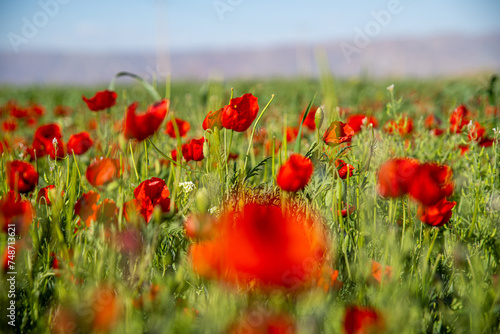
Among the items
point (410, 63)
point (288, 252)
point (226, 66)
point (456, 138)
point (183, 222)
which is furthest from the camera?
point (226, 66)

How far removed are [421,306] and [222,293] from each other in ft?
1.59

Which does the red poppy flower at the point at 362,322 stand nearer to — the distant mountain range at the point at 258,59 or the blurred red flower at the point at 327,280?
the blurred red flower at the point at 327,280

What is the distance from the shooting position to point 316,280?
0.80m

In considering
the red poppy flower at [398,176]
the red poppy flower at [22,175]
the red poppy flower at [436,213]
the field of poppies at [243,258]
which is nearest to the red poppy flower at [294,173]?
the field of poppies at [243,258]

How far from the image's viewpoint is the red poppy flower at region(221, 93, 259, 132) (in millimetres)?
1115

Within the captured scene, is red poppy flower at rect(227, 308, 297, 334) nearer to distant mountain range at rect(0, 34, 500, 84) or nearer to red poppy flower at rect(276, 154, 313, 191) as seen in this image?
red poppy flower at rect(276, 154, 313, 191)

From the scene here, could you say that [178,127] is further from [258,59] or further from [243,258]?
[258,59]

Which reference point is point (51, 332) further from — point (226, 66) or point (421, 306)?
point (226, 66)

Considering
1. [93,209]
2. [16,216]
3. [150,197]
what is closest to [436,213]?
[150,197]

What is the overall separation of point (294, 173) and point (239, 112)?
1.00 ft

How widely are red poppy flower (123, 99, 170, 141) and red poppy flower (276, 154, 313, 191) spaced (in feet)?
1.05

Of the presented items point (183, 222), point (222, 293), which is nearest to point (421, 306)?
point (222, 293)

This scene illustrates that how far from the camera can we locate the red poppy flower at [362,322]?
1.97 ft

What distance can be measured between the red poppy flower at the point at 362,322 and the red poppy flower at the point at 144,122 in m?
0.61
